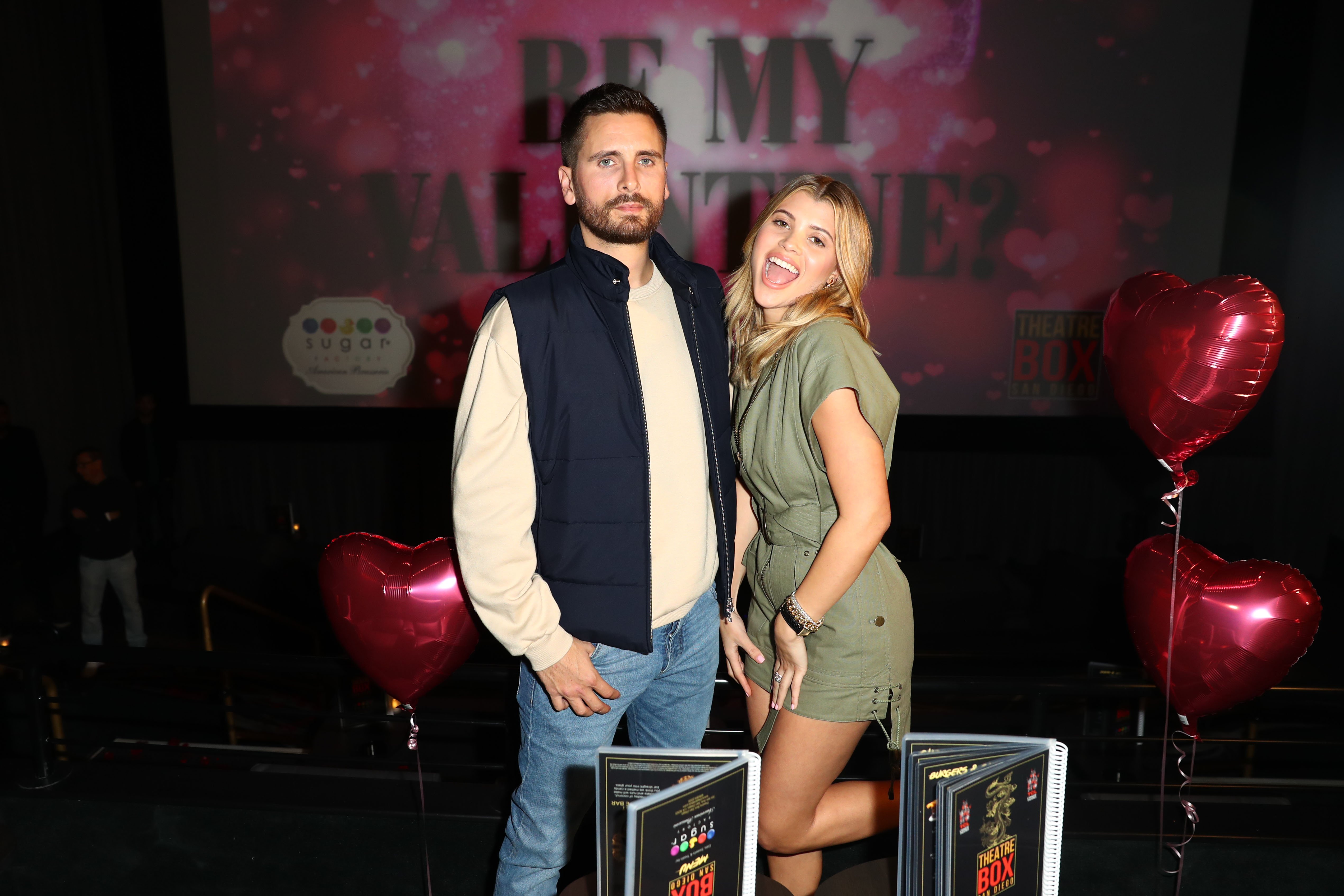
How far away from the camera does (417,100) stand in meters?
5.52

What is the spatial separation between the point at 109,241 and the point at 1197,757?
25.9 ft

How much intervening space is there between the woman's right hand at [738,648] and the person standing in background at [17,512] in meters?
5.10

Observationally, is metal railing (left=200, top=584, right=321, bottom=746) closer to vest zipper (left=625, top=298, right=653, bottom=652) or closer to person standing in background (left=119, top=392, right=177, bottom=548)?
person standing in background (left=119, top=392, right=177, bottom=548)

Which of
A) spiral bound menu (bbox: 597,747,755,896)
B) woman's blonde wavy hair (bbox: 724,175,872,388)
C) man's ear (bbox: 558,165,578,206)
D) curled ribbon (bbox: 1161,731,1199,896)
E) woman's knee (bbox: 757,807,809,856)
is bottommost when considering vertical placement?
curled ribbon (bbox: 1161,731,1199,896)

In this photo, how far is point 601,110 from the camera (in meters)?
1.36

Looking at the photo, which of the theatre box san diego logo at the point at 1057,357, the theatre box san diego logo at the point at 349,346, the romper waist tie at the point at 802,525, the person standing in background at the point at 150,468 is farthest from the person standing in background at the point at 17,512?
the theatre box san diego logo at the point at 1057,357

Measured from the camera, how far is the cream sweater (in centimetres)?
130

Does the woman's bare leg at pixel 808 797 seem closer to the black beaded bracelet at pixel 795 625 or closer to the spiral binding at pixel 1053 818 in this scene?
the black beaded bracelet at pixel 795 625

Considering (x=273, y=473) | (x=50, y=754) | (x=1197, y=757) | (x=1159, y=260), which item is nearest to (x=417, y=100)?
(x=273, y=473)

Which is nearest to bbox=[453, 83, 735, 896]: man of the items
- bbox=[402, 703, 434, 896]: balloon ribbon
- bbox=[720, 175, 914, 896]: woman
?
bbox=[720, 175, 914, 896]: woman

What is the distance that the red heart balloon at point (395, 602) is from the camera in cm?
164

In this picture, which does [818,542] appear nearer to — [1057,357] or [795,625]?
[795,625]

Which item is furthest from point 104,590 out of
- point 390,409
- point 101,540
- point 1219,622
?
point 1219,622

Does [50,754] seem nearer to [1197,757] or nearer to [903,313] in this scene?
[1197,757]
